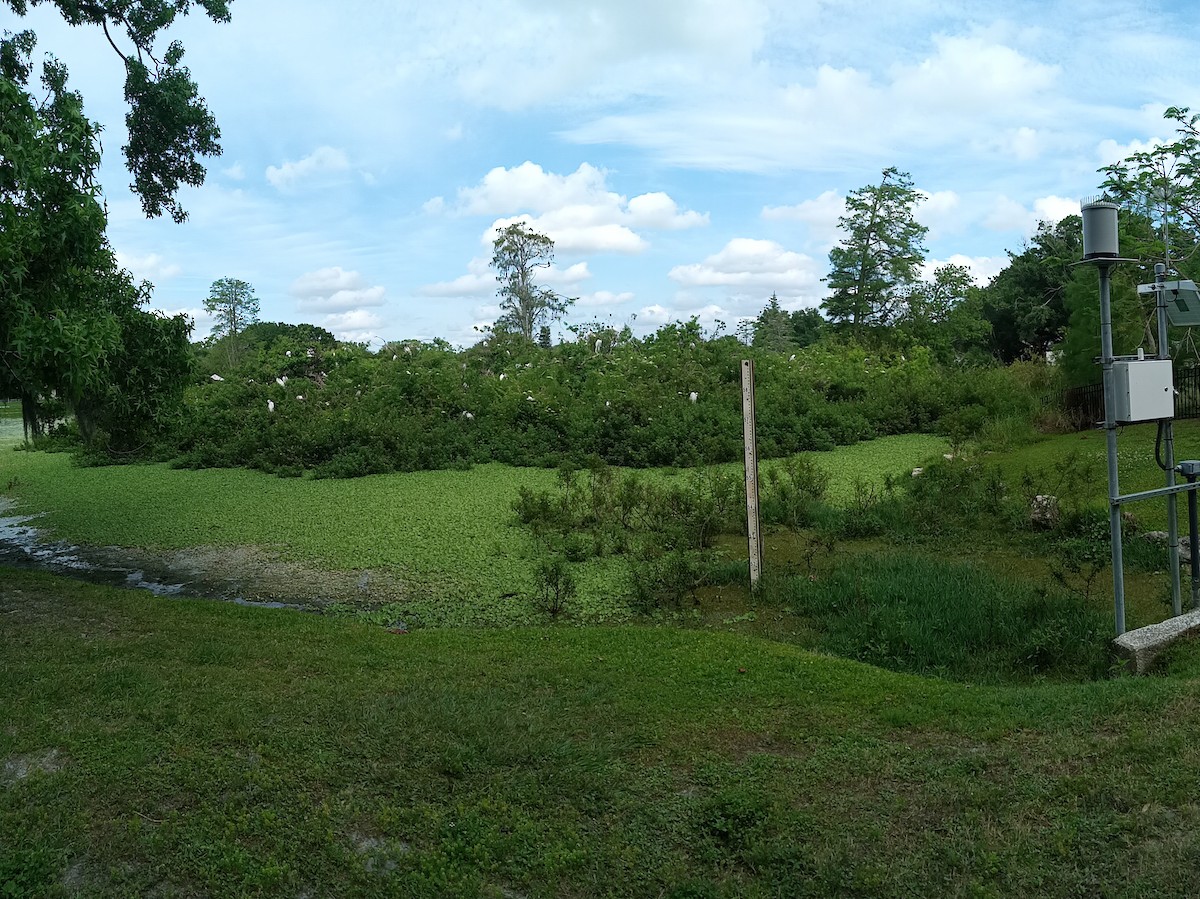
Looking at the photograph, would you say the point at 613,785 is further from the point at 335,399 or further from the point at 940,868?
the point at 335,399

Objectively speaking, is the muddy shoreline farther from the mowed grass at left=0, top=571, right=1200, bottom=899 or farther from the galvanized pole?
the galvanized pole

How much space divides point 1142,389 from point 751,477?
8.38ft

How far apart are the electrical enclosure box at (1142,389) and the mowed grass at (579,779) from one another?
135 centimetres

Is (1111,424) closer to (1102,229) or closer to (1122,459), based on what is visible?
(1102,229)

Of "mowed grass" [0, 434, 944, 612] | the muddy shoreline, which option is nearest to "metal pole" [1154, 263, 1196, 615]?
"mowed grass" [0, 434, 944, 612]

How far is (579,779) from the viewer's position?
3.27 m

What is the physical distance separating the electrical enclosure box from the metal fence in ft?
34.9

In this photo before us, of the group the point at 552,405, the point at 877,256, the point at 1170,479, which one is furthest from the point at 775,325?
the point at 1170,479

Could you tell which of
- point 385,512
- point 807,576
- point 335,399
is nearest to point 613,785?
point 807,576

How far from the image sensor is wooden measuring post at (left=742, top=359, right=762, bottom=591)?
6.34 m

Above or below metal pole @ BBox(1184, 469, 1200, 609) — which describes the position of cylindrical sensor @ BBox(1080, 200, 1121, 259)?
above

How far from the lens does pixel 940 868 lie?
8.82 ft

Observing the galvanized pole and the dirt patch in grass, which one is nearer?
the dirt patch in grass

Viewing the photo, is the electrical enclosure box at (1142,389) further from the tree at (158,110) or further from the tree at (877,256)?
the tree at (877,256)
